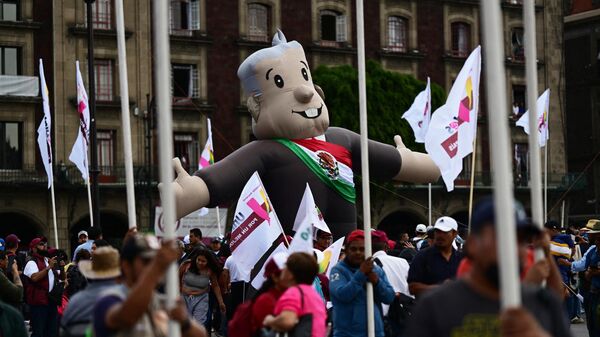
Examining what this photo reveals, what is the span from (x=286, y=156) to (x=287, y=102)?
55cm

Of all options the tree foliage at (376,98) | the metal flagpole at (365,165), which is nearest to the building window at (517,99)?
the tree foliage at (376,98)

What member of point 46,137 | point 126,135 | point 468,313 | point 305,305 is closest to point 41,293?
point 126,135

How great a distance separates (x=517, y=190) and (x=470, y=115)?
33.8 m

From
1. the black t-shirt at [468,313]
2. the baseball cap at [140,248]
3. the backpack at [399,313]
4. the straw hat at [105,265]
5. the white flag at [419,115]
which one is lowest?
the backpack at [399,313]

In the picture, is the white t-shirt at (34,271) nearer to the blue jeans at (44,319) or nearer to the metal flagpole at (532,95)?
the blue jeans at (44,319)

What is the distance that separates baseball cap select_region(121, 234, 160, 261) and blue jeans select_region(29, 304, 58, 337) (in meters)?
10.7

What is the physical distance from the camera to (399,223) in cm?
4794

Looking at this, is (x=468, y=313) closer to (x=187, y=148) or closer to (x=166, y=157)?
(x=166, y=157)

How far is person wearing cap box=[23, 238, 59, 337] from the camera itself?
16156 mm

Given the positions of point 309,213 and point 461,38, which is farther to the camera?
point 461,38

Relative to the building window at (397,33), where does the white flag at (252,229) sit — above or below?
below

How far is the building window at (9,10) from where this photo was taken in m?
40.0

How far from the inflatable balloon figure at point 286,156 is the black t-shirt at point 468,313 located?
7.12 meters

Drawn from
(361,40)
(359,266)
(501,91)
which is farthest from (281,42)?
(501,91)
